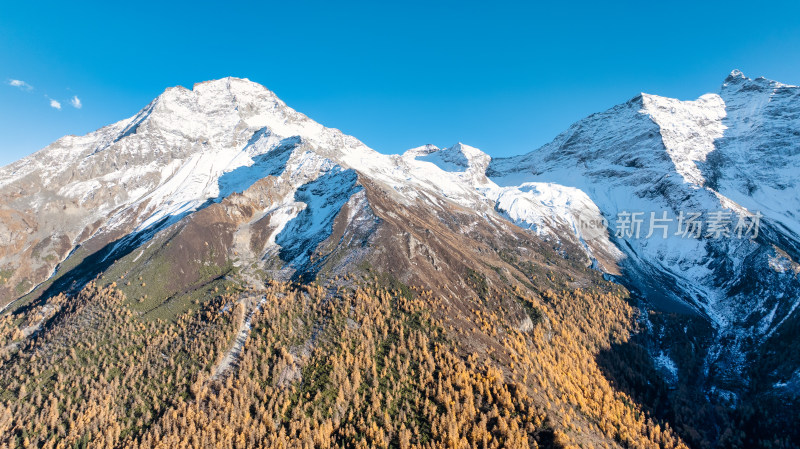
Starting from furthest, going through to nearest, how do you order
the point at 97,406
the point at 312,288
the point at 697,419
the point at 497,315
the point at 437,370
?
the point at 497,315 < the point at 312,288 < the point at 697,419 < the point at 437,370 < the point at 97,406

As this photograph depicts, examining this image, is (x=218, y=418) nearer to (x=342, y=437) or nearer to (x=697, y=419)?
(x=342, y=437)

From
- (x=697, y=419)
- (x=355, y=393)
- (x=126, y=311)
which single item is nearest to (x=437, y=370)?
(x=355, y=393)

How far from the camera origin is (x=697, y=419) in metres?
164

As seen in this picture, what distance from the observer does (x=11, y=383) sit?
137m

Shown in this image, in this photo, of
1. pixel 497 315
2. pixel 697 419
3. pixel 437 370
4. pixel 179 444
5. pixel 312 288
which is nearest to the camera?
pixel 179 444

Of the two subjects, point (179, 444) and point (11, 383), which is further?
point (11, 383)

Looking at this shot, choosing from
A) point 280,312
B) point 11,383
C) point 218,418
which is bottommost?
point 11,383

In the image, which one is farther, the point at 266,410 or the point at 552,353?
the point at 552,353

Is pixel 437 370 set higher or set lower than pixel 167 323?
higher

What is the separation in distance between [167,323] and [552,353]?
17900 cm

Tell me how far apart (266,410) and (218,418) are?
15.1 meters

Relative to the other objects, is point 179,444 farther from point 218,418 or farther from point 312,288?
point 312,288

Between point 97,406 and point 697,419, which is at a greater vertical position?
point 697,419

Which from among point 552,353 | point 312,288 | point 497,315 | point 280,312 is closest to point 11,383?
point 280,312
